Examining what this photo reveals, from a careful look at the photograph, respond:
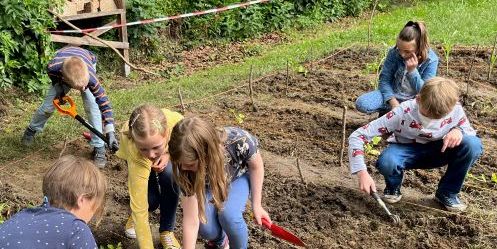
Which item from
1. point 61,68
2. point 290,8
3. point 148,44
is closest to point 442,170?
point 61,68

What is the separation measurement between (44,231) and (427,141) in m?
2.51

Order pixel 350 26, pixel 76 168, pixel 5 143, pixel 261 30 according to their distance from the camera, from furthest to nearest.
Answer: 1. pixel 350 26
2. pixel 261 30
3. pixel 5 143
4. pixel 76 168

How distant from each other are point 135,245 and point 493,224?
221 centimetres

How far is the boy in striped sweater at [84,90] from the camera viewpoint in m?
4.47

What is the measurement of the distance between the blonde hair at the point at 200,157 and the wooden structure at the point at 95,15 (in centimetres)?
529

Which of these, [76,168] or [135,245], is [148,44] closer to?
[135,245]

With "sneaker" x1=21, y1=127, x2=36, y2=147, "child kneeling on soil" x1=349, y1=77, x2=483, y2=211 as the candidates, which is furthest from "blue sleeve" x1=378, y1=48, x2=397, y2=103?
"sneaker" x1=21, y1=127, x2=36, y2=147

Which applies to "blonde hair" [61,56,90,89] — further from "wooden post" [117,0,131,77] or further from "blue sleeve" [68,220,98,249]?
"wooden post" [117,0,131,77]

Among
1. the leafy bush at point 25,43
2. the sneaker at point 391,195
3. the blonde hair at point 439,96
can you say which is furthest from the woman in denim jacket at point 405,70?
the leafy bush at point 25,43

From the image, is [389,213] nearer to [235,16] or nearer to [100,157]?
[100,157]

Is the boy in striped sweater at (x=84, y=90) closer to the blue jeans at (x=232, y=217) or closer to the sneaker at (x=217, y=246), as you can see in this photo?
the sneaker at (x=217, y=246)

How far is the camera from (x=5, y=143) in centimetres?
543

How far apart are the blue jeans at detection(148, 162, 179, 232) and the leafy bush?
3.71m

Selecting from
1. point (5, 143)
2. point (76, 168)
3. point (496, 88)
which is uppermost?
point (76, 168)
